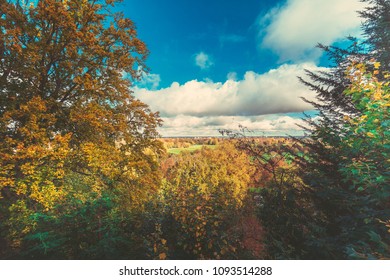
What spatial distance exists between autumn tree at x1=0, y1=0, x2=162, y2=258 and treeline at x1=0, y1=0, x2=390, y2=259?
0.06m

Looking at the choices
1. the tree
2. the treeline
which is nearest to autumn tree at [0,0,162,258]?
the treeline

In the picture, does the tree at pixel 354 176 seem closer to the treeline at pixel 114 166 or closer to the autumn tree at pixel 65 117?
the treeline at pixel 114 166

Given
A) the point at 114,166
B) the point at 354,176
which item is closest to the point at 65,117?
the point at 114,166

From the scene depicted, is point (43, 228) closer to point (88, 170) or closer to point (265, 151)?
point (88, 170)

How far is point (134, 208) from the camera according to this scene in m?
9.88

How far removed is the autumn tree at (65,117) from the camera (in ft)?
27.0

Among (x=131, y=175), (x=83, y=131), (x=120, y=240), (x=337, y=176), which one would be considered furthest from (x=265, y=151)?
(x=83, y=131)

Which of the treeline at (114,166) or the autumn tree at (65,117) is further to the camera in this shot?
the autumn tree at (65,117)

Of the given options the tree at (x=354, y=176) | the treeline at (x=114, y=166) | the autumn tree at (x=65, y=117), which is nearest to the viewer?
the tree at (x=354, y=176)

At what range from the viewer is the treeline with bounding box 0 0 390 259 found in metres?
6.56

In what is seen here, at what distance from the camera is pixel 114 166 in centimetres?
1023

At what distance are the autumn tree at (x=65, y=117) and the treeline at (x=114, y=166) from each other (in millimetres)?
56

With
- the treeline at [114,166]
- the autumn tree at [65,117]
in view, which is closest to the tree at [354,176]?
the treeline at [114,166]

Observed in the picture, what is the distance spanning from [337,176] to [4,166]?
11.3 metres
